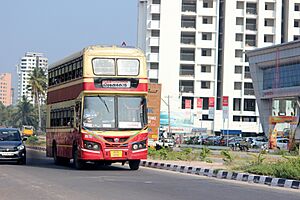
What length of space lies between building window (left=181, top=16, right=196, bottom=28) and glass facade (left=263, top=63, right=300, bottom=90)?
970 inches

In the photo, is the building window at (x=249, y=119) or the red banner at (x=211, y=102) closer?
the red banner at (x=211, y=102)

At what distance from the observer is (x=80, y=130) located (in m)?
22.5

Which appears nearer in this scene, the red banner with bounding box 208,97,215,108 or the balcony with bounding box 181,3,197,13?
the red banner with bounding box 208,97,215,108

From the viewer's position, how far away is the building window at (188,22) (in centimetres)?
8706

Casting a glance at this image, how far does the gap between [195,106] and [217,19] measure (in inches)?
476

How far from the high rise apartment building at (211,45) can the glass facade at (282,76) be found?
71.2ft

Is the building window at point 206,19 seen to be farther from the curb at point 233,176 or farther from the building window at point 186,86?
the curb at point 233,176

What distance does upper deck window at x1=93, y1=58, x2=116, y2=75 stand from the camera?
22.8 m

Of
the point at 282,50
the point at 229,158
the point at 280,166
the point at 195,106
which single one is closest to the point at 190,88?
the point at 195,106

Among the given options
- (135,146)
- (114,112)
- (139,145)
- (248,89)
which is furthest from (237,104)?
(114,112)

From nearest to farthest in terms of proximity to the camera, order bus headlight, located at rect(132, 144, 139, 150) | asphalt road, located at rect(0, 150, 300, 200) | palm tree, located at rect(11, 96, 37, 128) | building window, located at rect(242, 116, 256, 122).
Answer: asphalt road, located at rect(0, 150, 300, 200) → bus headlight, located at rect(132, 144, 139, 150) → building window, located at rect(242, 116, 256, 122) → palm tree, located at rect(11, 96, 37, 128)

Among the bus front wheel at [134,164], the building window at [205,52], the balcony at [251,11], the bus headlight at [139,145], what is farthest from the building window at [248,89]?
the bus headlight at [139,145]

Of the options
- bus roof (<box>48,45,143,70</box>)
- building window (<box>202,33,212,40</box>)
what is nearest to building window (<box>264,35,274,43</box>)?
building window (<box>202,33,212,40</box>)

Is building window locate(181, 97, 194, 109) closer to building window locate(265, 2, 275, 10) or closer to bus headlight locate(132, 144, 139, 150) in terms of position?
building window locate(265, 2, 275, 10)
